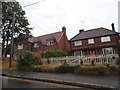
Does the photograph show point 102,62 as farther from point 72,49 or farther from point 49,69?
point 72,49

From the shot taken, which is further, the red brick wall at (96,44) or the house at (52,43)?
the house at (52,43)

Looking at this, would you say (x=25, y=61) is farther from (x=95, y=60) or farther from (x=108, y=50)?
(x=108, y=50)

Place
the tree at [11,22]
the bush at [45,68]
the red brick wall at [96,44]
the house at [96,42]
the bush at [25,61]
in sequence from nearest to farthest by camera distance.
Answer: the bush at [45,68] → the bush at [25,61] → the tree at [11,22] → the house at [96,42] → the red brick wall at [96,44]

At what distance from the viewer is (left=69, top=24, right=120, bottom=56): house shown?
83.6 ft

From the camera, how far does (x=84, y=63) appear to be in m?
12.1

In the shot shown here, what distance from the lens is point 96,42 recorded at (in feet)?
89.8

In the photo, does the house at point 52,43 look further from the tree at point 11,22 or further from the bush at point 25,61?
the bush at point 25,61

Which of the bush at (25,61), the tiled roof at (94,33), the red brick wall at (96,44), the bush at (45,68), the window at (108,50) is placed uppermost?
the tiled roof at (94,33)

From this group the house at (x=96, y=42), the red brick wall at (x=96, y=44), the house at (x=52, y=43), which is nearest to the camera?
the house at (x=96, y=42)

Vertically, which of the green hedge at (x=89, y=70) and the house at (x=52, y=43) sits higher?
the house at (x=52, y=43)

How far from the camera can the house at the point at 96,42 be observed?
25.5m

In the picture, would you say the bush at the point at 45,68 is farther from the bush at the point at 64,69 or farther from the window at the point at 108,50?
the window at the point at 108,50

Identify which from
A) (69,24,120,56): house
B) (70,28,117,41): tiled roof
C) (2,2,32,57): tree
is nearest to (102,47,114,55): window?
(69,24,120,56): house

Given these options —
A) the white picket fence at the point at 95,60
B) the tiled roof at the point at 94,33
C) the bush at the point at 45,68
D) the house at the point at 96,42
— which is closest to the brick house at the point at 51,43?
the house at the point at 96,42
